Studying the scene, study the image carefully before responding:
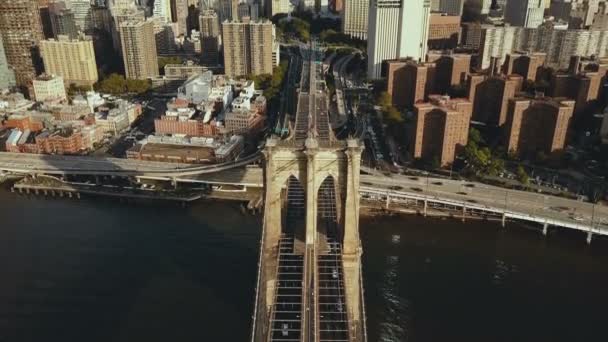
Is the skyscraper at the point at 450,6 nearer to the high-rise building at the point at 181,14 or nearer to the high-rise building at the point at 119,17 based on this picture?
the high-rise building at the point at 181,14

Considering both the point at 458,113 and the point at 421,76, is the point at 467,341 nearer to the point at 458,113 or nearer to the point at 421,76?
the point at 458,113

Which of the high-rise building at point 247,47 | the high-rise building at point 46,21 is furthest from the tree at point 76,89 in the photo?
the high-rise building at point 46,21

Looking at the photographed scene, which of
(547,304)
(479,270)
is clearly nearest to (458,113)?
(479,270)

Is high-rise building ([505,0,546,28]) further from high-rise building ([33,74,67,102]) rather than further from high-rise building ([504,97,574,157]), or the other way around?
high-rise building ([33,74,67,102])

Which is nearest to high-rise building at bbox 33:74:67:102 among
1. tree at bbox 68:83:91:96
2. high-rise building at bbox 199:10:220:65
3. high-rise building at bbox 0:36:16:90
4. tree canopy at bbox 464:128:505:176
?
tree at bbox 68:83:91:96

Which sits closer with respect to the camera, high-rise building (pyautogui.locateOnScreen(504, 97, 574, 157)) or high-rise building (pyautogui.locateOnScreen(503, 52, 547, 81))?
high-rise building (pyautogui.locateOnScreen(504, 97, 574, 157))

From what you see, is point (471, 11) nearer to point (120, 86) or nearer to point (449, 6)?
point (449, 6)
